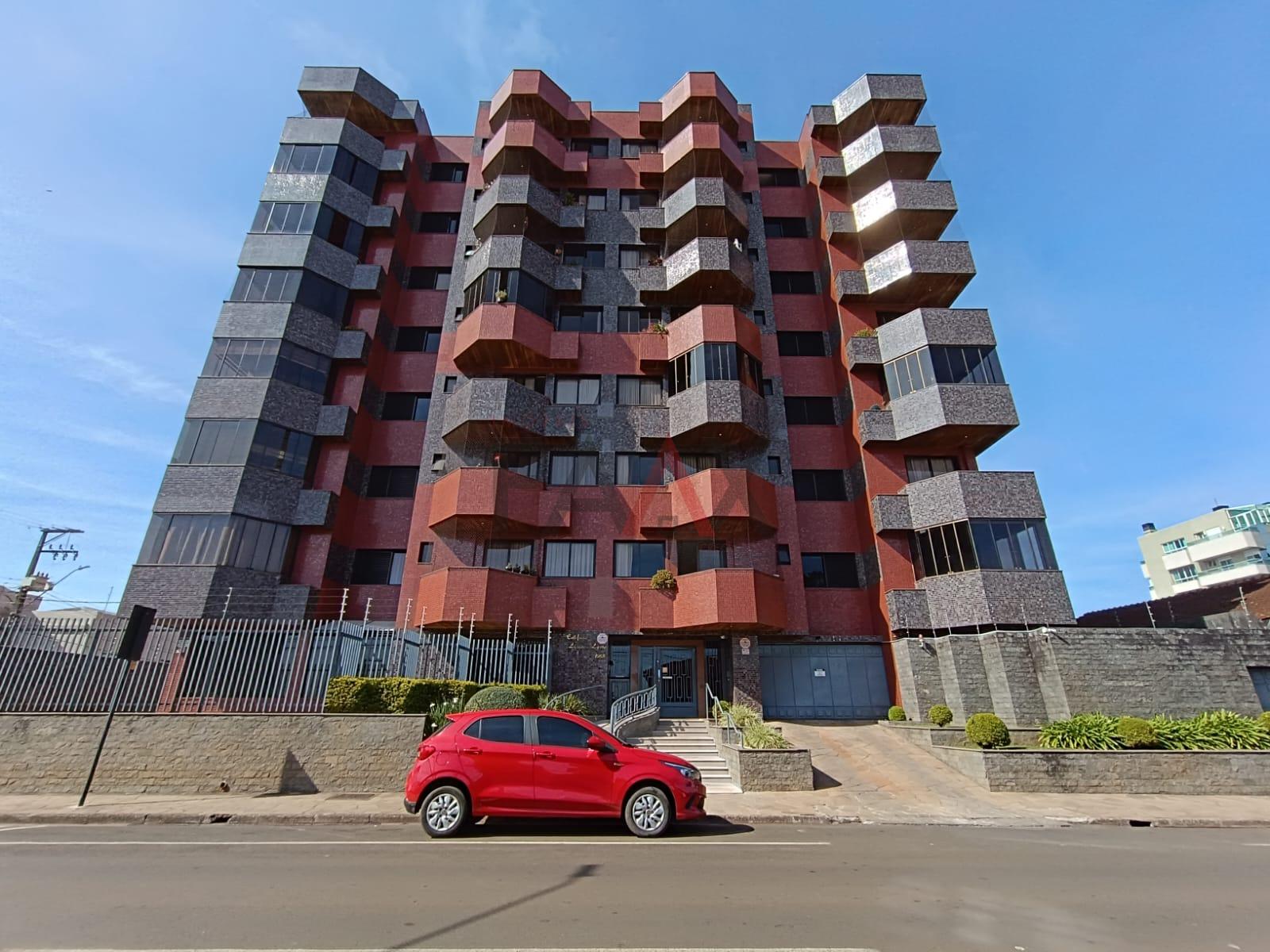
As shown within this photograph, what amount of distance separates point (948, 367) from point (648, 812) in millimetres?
21339

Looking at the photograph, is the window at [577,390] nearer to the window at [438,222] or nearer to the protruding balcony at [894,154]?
the window at [438,222]

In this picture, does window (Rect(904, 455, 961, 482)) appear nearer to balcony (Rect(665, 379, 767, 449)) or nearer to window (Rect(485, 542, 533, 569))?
balcony (Rect(665, 379, 767, 449))

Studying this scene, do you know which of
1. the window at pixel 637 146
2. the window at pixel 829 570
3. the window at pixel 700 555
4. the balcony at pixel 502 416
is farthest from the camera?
the window at pixel 637 146

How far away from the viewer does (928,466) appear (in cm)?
2361

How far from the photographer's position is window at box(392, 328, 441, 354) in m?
28.1

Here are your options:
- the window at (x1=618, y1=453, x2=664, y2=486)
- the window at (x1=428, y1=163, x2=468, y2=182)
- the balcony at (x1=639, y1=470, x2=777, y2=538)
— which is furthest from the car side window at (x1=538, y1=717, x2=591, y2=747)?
the window at (x1=428, y1=163, x2=468, y2=182)

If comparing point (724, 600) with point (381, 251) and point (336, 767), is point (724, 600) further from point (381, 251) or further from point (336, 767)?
point (381, 251)

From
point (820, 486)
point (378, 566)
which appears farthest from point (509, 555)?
point (820, 486)

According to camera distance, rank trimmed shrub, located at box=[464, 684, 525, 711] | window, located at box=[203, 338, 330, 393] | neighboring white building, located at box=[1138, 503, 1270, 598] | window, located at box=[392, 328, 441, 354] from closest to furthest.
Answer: trimmed shrub, located at box=[464, 684, 525, 711] < window, located at box=[203, 338, 330, 393] < window, located at box=[392, 328, 441, 354] < neighboring white building, located at box=[1138, 503, 1270, 598]

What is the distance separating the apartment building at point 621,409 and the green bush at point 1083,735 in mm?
4208

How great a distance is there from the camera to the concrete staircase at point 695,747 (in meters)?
13.8

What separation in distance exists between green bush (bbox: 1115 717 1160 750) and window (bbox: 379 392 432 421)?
27.3 metres

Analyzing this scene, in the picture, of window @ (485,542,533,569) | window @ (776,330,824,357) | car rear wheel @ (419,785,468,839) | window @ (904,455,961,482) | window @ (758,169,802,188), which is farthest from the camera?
window @ (758,169,802,188)

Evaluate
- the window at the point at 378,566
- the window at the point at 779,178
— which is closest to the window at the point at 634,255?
the window at the point at 779,178
